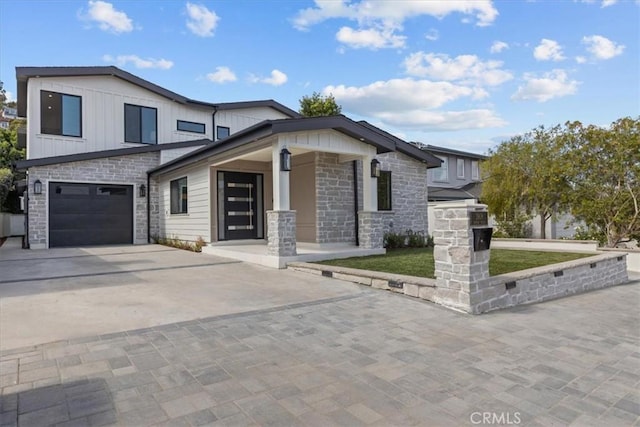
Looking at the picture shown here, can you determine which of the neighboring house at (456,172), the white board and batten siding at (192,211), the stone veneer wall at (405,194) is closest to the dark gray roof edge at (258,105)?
the white board and batten siding at (192,211)

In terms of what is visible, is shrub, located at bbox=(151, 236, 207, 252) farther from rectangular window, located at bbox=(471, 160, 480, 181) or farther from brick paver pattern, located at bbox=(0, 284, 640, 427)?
rectangular window, located at bbox=(471, 160, 480, 181)

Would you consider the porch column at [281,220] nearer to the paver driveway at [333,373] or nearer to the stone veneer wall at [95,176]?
the paver driveway at [333,373]

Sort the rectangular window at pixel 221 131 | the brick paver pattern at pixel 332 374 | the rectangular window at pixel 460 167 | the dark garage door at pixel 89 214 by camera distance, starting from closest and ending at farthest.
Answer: the brick paver pattern at pixel 332 374 < the dark garage door at pixel 89 214 < the rectangular window at pixel 221 131 < the rectangular window at pixel 460 167

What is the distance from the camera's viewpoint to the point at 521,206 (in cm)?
1455

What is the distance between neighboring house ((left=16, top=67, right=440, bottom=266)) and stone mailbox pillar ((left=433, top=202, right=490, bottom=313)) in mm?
3758

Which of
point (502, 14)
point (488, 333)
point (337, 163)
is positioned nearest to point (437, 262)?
point (488, 333)

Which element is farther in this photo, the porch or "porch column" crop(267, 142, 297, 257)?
the porch

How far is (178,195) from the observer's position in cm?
1321

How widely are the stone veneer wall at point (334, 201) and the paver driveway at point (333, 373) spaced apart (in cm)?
591

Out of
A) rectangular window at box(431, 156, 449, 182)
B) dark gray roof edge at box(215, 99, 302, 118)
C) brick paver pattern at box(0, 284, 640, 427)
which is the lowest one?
brick paver pattern at box(0, 284, 640, 427)

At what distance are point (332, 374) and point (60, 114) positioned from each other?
51.2ft

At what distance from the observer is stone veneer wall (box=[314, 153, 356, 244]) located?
1045 centimetres

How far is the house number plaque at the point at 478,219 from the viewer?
5.00 metres

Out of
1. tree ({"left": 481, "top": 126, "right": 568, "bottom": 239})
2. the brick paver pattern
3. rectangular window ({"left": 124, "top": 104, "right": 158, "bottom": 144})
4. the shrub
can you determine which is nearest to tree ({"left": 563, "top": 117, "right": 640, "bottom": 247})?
tree ({"left": 481, "top": 126, "right": 568, "bottom": 239})
